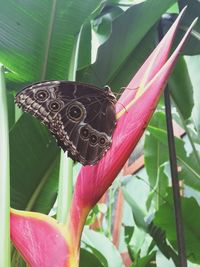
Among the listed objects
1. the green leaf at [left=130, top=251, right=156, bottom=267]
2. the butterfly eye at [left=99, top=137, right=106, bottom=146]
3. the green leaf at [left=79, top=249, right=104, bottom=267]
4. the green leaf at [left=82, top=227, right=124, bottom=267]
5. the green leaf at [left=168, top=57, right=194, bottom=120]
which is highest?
the green leaf at [left=168, top=57, right=194, bottom=120]

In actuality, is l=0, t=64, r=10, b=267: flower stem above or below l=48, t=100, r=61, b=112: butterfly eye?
below

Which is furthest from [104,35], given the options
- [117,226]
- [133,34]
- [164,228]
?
[117,226]

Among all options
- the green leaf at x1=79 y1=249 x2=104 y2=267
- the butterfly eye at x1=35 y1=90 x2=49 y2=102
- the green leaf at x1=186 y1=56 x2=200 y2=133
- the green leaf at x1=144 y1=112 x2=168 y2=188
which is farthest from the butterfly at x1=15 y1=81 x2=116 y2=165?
the green leaf at x1=144 y1=112 x2=168 y2=188

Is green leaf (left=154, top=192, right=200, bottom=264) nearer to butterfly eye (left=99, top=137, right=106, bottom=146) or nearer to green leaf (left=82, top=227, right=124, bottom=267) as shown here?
green leaf (left=82, top=227, right=124, bottom=267)

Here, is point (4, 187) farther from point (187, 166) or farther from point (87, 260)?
point (187, 166)

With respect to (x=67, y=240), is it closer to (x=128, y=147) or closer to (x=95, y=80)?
(x=128, y=147)
